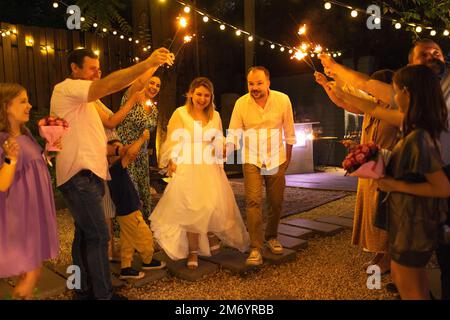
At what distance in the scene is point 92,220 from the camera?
3350mm

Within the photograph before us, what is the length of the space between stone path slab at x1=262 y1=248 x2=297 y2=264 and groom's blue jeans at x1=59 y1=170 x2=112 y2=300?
183cm

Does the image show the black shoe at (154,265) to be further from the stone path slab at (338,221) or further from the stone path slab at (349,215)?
the stone path slab at (349,215)

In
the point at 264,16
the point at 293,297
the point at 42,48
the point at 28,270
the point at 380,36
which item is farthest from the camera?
the point at 264,16

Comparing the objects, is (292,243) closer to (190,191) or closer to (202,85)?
(190,191)

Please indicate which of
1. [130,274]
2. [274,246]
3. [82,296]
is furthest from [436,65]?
[82,296]

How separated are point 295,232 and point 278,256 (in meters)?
1.02

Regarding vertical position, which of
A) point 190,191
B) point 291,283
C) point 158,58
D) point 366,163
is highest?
point 158,58

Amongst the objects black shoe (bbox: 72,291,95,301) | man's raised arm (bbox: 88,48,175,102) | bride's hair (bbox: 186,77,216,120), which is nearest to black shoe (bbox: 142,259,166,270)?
black shoe (bbox: 72,291,95,301)

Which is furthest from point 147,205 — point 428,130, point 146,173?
point 428,130

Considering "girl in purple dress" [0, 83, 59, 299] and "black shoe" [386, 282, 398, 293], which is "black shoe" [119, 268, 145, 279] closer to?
"girl in purple dress" [0, 83, 59, 299]

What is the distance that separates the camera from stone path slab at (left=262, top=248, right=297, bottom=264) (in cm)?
460
